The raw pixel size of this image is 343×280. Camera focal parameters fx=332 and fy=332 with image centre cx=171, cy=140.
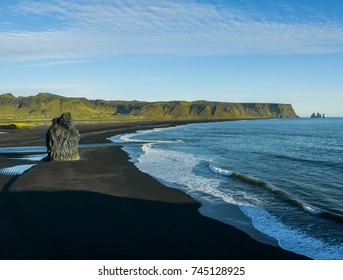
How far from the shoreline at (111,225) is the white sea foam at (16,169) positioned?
3972 millimetres

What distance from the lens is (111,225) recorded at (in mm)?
14523

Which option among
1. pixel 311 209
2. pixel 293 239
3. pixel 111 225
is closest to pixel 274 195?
pixel 311 209

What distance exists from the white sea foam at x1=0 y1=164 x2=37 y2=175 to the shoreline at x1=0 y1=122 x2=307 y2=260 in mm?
3972

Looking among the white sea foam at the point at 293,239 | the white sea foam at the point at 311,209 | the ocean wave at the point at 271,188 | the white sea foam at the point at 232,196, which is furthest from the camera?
the ocean wave at the point at 271,188

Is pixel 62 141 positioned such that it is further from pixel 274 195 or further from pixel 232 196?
pixel 274 195

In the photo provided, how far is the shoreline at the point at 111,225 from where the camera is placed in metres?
11.6

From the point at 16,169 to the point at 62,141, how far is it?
19.5ft

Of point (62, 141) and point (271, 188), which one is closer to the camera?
point (271, 188)

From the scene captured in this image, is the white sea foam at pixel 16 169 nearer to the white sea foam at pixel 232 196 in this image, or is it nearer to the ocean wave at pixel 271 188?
the white sea foam at pixel 232 196

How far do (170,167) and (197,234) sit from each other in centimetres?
1825

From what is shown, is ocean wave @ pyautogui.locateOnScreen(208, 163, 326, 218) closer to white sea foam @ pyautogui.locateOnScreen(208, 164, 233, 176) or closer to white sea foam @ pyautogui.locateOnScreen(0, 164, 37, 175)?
white sea foam @ pyautogui.locateOnScreen(208, 164, 233, 176)

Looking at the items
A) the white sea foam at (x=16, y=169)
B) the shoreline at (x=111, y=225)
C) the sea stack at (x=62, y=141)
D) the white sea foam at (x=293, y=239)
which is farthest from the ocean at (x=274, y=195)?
the white sea foam at (x=16, y=169)

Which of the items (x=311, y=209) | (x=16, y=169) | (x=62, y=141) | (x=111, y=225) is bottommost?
(x=16, y=169)

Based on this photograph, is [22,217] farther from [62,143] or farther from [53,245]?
[62,143]
